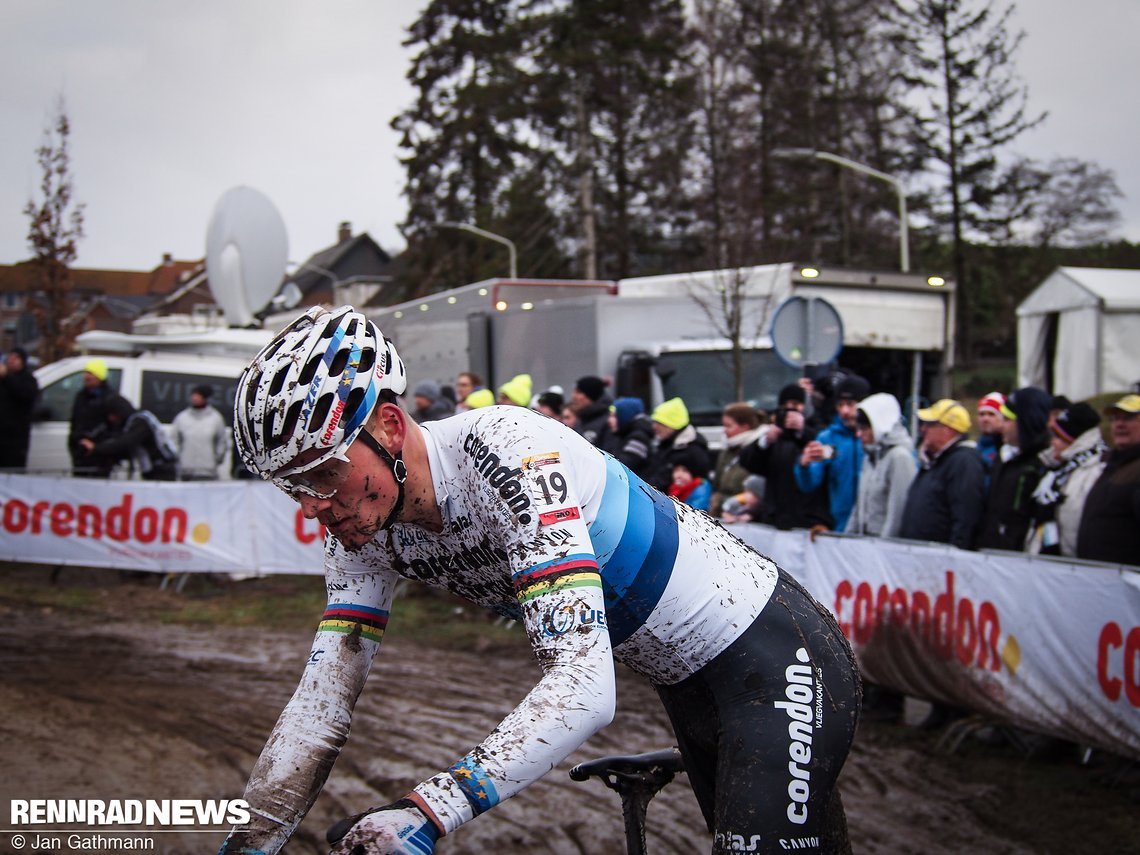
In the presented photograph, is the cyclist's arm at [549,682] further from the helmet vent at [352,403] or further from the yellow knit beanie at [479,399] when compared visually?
the yellow knit beanie at [479,399]

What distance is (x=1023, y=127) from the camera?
35.9 m

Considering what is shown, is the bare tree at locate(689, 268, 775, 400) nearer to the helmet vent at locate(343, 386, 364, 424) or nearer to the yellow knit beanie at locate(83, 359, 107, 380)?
the yellow knit beanie at locate(83, 359, 107, 380)

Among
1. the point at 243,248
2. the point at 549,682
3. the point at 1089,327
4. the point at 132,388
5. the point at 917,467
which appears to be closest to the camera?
the point at 549,682

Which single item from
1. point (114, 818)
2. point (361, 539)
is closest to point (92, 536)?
point (114, 818)

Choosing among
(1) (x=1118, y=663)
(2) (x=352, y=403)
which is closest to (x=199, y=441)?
(1) (x=1118, y=663)

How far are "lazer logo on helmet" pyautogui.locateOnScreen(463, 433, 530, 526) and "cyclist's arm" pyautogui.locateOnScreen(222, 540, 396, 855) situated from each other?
1.83 feet

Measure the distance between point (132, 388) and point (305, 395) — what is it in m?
13.7

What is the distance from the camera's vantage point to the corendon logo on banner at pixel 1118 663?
20.4ft

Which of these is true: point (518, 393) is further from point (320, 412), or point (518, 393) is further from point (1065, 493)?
point (320, 412)

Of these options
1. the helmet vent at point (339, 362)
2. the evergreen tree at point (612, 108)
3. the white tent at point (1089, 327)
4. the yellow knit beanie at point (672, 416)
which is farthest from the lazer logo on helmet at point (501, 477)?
the evergreen tree at point (612, 108)

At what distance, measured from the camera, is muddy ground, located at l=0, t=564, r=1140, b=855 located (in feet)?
19.1

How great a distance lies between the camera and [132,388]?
49.5 ft

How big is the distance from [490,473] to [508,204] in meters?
37.7

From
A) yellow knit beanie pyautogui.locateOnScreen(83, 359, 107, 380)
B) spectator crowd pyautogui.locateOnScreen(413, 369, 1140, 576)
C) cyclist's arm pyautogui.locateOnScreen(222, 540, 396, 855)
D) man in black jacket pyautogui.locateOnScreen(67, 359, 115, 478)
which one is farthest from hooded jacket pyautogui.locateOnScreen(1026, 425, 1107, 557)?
yellow knit beanie pyautogui.locateOnScreen(83, 359, 107, 380)
